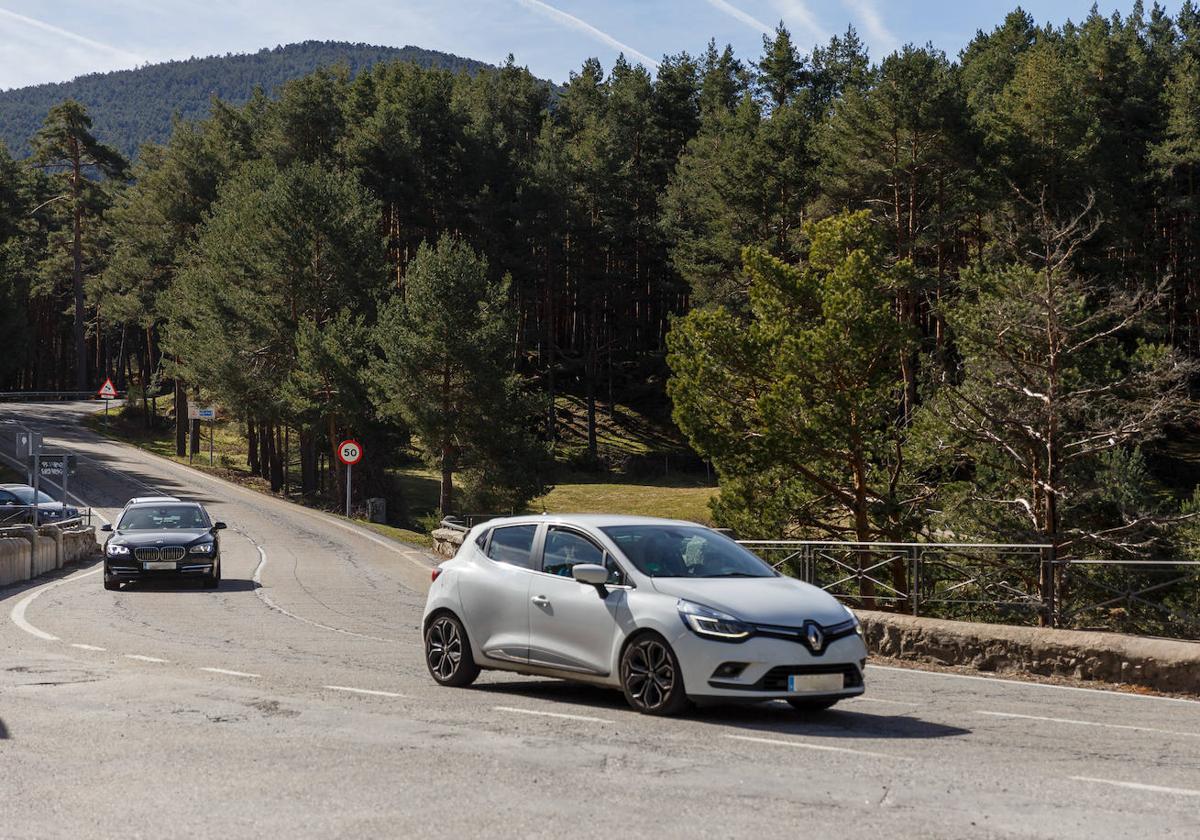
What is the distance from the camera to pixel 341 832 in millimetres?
6398

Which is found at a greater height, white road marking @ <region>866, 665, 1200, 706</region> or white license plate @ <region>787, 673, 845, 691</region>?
white license plate @ <region>787, 673, 845, 691</region>

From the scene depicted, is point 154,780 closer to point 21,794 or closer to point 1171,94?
point 21,794

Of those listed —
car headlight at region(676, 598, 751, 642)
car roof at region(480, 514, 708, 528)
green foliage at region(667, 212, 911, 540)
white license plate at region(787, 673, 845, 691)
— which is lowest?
white license plate at region(787, 673, 845, 691)

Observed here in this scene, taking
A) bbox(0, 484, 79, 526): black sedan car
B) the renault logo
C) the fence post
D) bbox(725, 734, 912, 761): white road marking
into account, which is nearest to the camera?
bbox(725, 734, 912, 761): white road marking

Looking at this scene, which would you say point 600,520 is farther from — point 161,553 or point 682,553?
point 161,553

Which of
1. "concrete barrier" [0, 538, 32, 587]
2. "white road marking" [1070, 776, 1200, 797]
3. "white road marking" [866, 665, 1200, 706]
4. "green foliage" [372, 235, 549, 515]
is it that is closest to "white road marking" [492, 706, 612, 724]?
"white road marking" [1070, 776, 1200, 797]

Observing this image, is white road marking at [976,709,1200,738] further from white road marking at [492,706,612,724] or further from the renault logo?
white road marking at [492,706,612,724]

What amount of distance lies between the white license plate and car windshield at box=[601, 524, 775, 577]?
4.06 ft

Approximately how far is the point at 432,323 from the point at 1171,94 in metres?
38.8

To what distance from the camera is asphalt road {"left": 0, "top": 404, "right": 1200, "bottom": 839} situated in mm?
6656

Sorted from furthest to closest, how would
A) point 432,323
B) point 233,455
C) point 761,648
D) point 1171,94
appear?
1. point 233,455
2. point 1171,94
3. point 432,323
4. point 761,648

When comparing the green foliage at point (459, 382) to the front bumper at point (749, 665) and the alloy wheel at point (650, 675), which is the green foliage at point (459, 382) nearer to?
the alloy wheel at point (650, 675)

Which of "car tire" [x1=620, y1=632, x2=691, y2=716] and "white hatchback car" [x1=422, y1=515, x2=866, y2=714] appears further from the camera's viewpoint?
"car tire" [x1=620, y1=632, x2=691, y2=716]

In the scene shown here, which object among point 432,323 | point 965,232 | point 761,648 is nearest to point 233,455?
point 432,323
